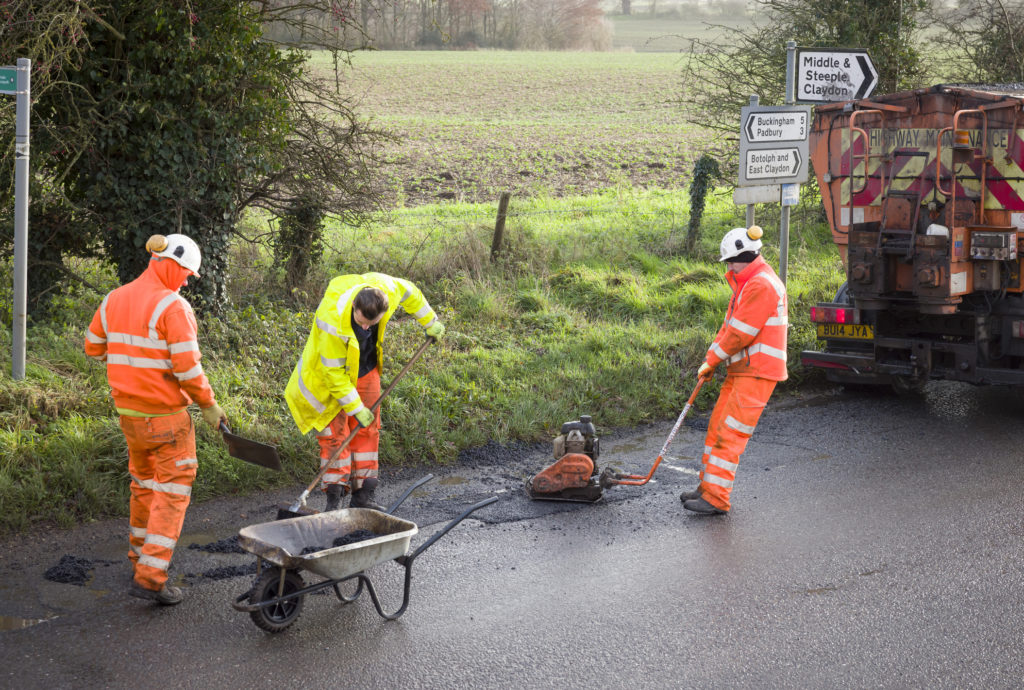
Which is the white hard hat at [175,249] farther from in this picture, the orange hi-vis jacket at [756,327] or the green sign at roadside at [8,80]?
the orange hi-vis jacket at [756,327]

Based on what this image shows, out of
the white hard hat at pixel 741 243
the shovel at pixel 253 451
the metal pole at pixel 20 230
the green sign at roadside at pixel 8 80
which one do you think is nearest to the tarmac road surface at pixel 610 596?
the shovel at pixel 253 451

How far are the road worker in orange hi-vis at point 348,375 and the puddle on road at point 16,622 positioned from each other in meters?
1.78

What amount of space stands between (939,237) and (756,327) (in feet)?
7.58

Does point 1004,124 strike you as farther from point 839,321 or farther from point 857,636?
point 857,636

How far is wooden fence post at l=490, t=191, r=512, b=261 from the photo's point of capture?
37.8 feet

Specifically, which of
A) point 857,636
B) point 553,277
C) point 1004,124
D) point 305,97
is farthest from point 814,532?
point 305,97

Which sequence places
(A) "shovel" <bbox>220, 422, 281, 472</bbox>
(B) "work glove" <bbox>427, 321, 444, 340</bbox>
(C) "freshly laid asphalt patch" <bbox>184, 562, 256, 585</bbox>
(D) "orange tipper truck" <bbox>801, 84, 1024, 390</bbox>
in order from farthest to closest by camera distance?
(D) "orange tipper truck" <bbox>801, 84, 1024, 390</bbox>, (B) "work glove" <bbox>427, 321, 444, 340</bbox>, (C) "freshly laid asphalt patch" <bbox>184, 562, 256, 585</bbox>, (A) "shovel" <bbox>220, 422, 281, 472</bbox>

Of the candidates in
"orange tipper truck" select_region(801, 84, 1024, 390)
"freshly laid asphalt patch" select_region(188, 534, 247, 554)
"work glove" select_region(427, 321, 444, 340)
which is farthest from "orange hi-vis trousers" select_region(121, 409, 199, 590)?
"orange tipper truck" select_region(801, 84, 1024, 390)

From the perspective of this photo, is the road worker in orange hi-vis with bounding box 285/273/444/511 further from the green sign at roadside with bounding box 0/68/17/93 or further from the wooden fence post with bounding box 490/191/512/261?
the wooden fence post with bounding box 490/191/512/261

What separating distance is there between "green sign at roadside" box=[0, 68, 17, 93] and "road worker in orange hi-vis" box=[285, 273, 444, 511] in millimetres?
2807

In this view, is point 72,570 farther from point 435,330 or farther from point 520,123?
point 520,123

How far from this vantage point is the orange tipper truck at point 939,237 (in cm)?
766

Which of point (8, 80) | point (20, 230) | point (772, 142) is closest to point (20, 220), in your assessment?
point (20, 230)

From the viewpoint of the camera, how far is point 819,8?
14.2 m
